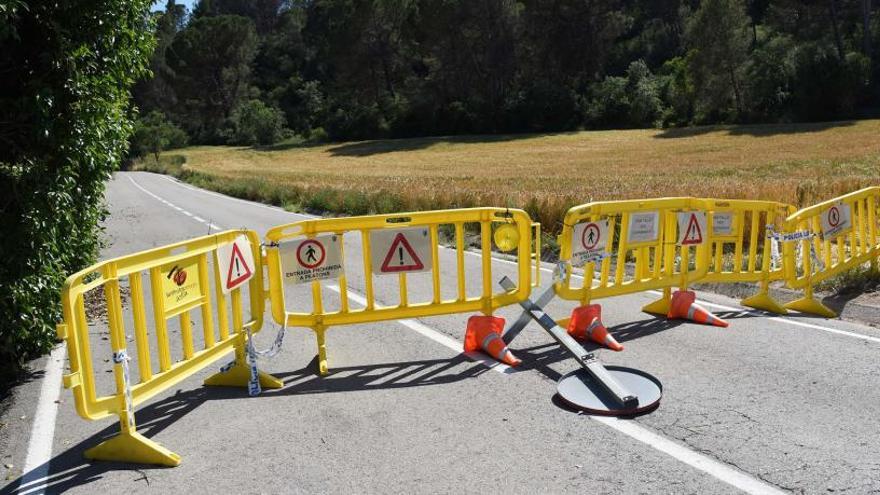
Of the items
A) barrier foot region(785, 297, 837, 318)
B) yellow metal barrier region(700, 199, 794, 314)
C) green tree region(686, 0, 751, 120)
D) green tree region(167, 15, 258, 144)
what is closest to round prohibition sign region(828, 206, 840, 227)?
yellow metal barrier region(700, 199, 794, 314)

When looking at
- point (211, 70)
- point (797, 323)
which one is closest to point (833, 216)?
point (797, 323)

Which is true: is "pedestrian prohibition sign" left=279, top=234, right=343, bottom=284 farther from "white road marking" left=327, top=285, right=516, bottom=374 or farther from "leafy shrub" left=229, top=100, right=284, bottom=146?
"leafy shrub" left=229, top=100, right=284, bottom=146

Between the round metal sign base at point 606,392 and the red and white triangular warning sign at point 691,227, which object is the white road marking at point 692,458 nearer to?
the round metal sign base at point 606,392

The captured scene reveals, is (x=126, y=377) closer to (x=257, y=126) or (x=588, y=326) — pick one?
(x=588, y=326)

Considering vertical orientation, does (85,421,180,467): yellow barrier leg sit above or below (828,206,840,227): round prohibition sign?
below

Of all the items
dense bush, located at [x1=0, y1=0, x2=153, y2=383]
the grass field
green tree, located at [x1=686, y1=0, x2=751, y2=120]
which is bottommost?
the grass field

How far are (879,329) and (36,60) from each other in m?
8.31

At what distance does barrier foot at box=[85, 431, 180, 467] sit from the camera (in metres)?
4.62

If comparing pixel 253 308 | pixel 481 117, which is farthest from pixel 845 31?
pixel 253 308

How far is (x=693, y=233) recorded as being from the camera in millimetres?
7906

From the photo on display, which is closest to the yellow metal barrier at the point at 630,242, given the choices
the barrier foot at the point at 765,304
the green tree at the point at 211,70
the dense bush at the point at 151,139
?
the barrier foot at the point at 765,304

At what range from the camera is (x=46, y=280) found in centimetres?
649

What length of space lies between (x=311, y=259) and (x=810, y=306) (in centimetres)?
550

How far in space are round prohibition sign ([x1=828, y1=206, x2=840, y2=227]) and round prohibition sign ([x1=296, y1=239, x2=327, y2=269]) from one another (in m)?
6.03
